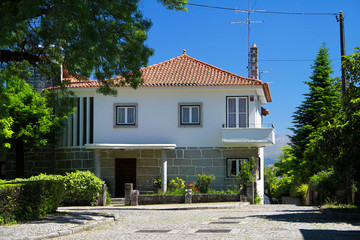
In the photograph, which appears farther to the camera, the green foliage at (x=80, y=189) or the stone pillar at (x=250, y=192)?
the stone pillar at (x=250, y=192)

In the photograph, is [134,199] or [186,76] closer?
[134,199]

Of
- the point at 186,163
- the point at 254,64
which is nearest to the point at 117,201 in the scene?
→ the point at 186,163

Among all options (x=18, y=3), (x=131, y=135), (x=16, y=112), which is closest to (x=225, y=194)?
(x=131, y=135)

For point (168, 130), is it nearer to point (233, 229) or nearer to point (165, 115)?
point (165, 115)

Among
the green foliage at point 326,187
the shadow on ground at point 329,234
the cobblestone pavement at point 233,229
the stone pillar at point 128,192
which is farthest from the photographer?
the stone pillar at point 128,192

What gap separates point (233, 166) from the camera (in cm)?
2747

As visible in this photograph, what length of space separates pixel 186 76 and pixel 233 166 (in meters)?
5.63

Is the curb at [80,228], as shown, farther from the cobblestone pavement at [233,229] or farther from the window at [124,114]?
the window at [124,114]

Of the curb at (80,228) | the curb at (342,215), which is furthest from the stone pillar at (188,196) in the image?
the curb at (342,215)

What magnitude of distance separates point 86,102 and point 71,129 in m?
1.78

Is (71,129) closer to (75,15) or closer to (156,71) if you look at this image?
(156,71)

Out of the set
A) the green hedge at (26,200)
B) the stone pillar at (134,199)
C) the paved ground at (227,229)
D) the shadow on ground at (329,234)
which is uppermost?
the green hedge at (26,200)

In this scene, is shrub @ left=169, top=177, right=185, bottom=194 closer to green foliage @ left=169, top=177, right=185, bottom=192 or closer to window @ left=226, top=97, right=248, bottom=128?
green foliage @ left=169, top=177, right=185, bottom=192

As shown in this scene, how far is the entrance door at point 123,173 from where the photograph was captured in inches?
1106
